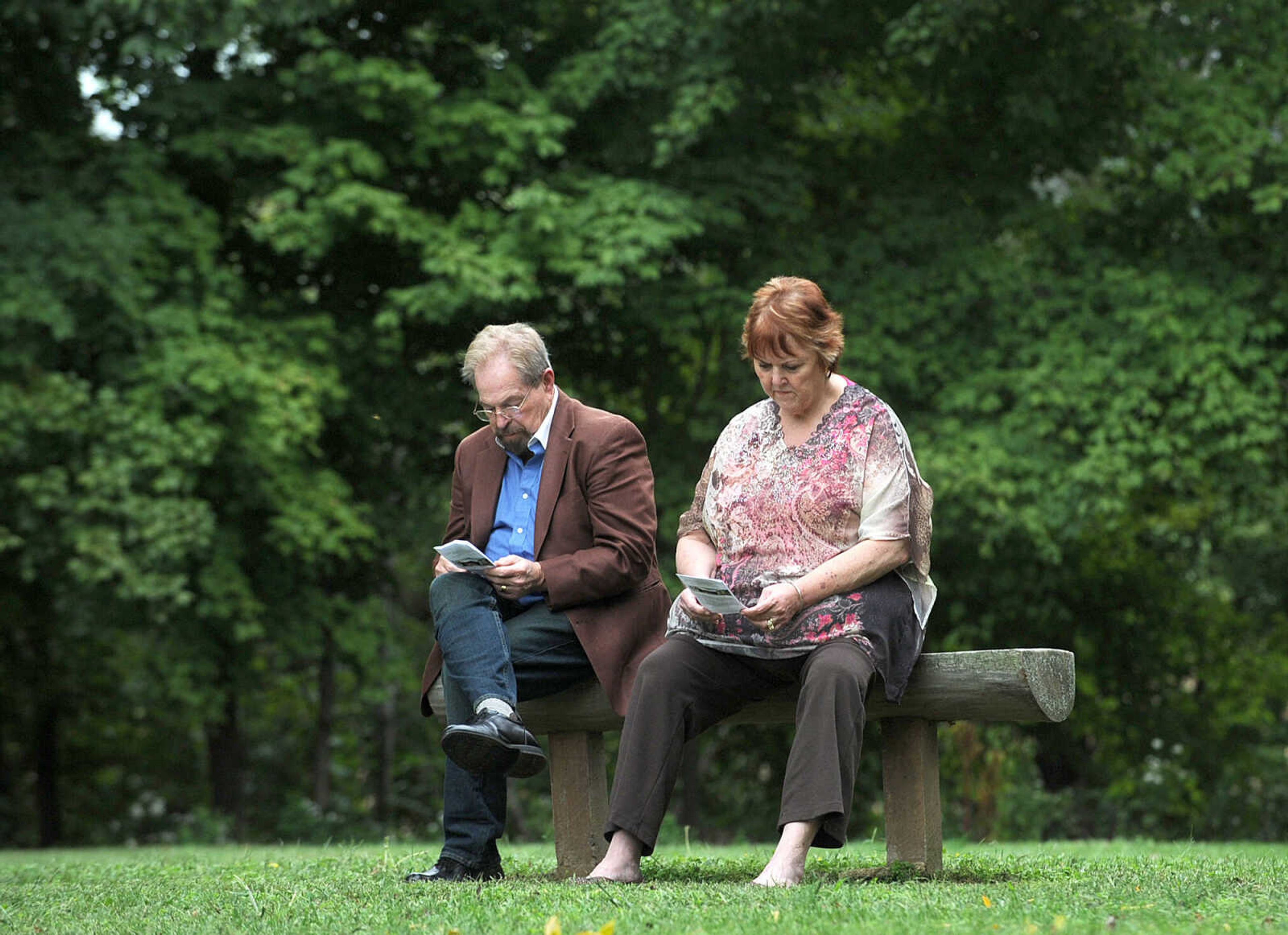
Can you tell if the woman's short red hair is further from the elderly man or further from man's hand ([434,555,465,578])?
man's hand ([434,555,465,578])

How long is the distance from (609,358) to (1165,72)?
544cm

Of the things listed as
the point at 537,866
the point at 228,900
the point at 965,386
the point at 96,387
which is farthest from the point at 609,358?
the point at 228,900

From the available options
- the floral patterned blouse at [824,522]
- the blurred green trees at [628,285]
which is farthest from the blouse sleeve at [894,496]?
the blurred green trees at [628,285]

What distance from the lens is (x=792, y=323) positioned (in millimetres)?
4340

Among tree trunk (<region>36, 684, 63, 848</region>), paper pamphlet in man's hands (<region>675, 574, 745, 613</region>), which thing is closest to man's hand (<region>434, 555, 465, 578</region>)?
paper pamphlet in man's hands (<region>675, 574, 745, 613</region>)

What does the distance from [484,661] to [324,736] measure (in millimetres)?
12552

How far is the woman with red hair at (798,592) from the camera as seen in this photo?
3982 millimetres

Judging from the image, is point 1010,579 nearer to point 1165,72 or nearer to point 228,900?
point 1165,72

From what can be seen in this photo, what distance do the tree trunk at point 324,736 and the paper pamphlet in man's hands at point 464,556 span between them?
37.5 feet

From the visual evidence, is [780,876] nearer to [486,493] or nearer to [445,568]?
[445,568]

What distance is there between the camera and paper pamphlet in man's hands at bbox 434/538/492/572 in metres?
4.36

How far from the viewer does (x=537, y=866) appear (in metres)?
5.18

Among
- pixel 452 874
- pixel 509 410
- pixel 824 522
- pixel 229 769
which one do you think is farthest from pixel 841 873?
pixel 229 769

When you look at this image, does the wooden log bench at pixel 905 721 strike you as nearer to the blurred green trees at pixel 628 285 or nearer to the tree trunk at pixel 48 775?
the blurred green trees at pixel 628 285
